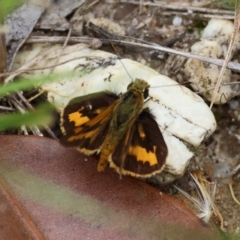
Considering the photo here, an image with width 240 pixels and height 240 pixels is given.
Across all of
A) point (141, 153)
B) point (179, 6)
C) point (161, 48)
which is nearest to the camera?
point (141, 153)

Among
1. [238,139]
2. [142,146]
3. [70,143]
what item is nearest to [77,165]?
[70,143]

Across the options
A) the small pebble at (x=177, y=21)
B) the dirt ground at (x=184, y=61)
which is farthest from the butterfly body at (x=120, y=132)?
the small pebble at (x=177, y=21)

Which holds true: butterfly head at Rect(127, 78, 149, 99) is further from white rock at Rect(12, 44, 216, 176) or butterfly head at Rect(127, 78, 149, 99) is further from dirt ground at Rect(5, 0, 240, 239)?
dirt ground at Rect(5, 0, 240, 239)

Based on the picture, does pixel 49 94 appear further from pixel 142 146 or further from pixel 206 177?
pixel 206 177

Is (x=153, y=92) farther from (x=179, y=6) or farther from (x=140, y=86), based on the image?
(x=179, y=6)

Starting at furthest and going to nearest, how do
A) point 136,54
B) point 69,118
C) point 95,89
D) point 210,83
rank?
point 136,54, point 210,83, point 95,89, point 69,118

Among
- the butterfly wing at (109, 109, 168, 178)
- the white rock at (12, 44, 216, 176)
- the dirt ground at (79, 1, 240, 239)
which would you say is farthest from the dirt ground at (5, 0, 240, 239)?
the butterfly wing at (109, 109, 168, 178)

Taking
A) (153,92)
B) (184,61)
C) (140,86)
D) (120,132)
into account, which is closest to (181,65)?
(184,61)
